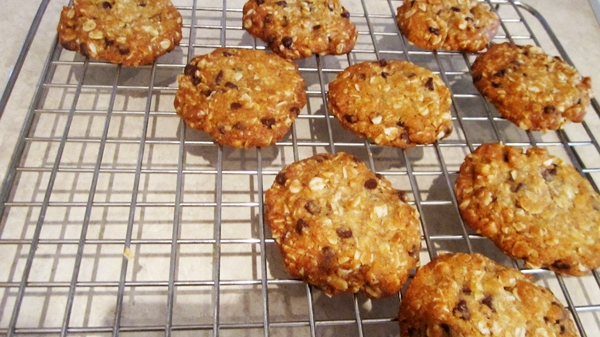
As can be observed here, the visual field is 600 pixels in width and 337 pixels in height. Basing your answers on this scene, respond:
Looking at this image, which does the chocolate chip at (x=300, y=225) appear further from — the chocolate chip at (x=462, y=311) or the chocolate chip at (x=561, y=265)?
the chocolate chip at (x=561, y=265)

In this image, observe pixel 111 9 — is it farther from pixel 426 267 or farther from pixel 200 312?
pixel 426 267

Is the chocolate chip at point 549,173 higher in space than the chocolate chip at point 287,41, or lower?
lower

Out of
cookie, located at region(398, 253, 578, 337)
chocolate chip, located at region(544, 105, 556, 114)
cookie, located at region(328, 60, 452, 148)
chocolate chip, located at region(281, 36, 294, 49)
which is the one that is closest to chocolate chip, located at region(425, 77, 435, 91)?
cookie, located at region(328, 60, 452, 148)

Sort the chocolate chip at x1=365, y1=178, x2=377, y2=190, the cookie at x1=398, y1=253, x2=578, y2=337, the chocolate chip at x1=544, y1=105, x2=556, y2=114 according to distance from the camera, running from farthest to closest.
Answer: the chocolate chip at x1=544, y1=105, x2=556, y2=114 < the chocolate chip at x1=365, y1=178, x2=377, y2=190 < the cookie at x1=398, y1=253, x2=578, y2=337

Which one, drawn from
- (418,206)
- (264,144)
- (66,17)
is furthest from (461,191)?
(66,17)

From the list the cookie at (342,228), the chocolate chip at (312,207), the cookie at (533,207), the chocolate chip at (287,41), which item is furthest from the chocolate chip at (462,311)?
the chocolate chip at (287,41)

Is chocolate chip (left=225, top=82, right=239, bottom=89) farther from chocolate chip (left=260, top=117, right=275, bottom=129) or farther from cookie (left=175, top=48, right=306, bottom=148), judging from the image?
chocolate chip (left=260, top=117, right=275, bottom=129)
